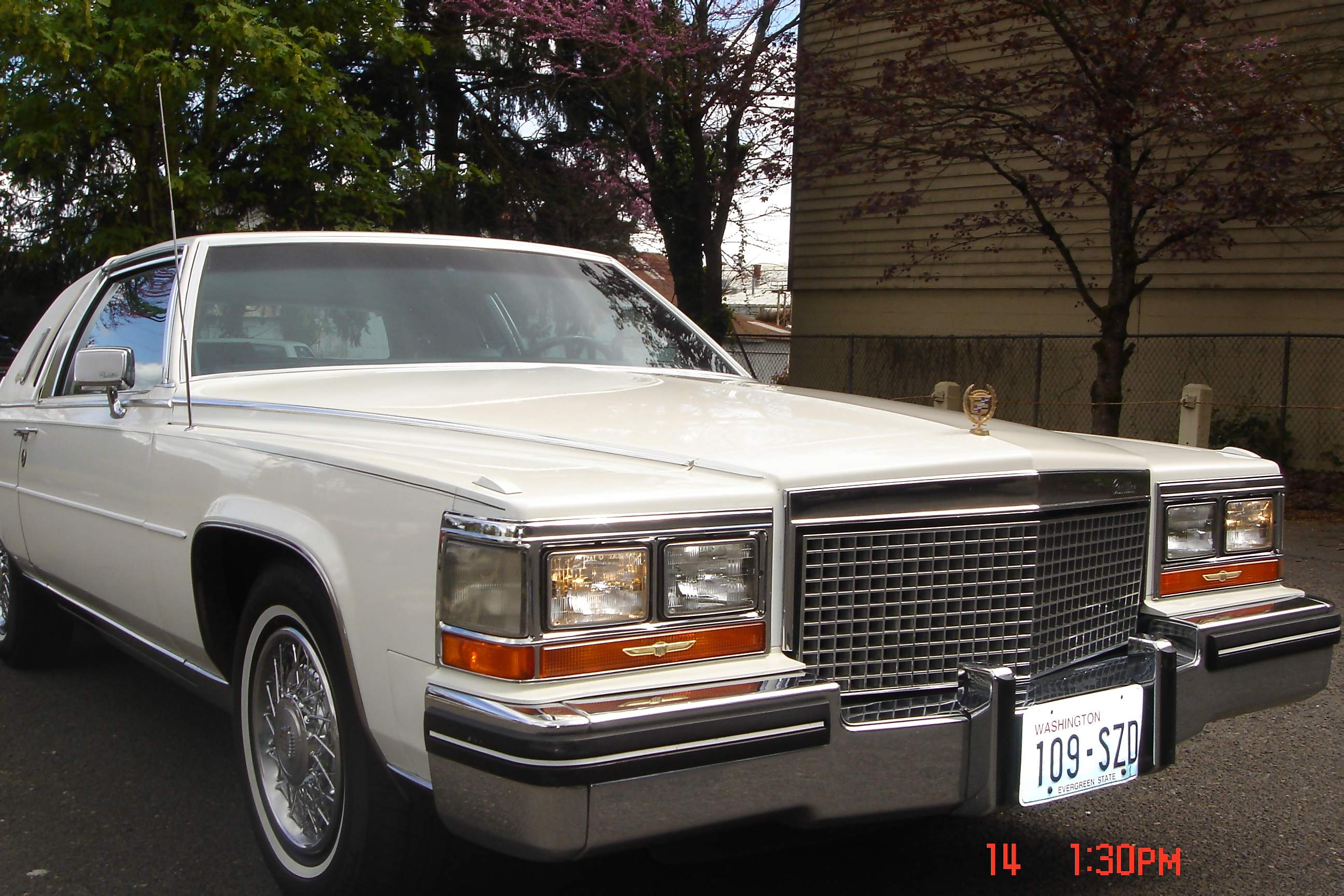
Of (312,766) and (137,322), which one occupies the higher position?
(137,322)

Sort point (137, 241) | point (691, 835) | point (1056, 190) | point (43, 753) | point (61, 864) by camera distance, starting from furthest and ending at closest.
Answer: point (137, 241), point (1056, 190), point (43, 753), point (61, 864), point (691, 835)

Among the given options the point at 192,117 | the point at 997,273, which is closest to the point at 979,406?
the point at 192,117

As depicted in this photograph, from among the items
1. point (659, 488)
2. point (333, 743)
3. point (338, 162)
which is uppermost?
point (338, 162)

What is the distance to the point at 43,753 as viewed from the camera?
396 cm

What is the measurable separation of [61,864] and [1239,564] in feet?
10.2

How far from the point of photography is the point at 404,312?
12.7ft

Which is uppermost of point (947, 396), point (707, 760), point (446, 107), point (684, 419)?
point (446, 107)

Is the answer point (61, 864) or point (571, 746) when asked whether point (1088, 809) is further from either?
point (61, 864)

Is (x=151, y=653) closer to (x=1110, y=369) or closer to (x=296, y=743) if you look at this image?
(x=296, y=743)

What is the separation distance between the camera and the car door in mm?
3557

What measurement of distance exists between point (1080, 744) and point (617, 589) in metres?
1.10

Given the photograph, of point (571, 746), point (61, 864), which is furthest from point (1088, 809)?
point (61, 864)

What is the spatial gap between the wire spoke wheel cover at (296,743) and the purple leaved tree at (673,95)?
10.2 metres
